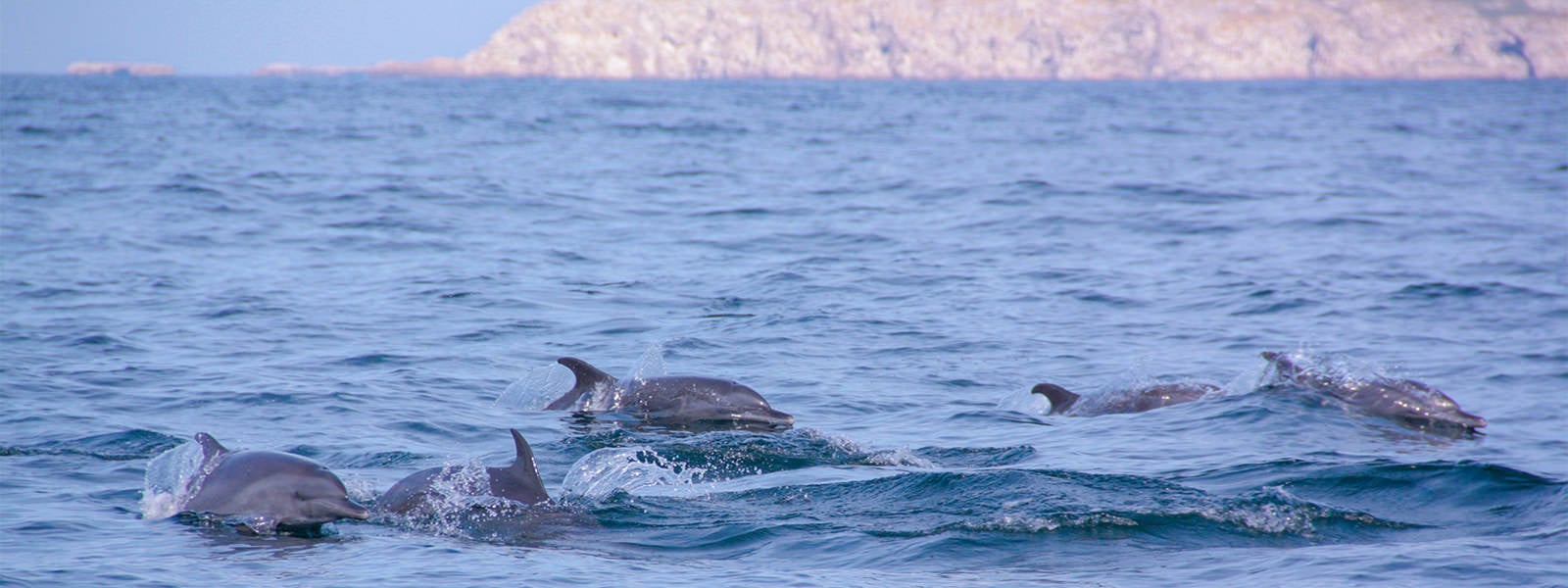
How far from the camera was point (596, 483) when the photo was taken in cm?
872

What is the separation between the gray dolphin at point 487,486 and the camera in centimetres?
811

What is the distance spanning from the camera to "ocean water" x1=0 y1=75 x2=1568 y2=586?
7.68 m

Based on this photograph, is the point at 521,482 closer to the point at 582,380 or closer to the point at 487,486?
the point at 487,486

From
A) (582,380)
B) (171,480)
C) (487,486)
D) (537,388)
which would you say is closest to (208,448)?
(171,480)

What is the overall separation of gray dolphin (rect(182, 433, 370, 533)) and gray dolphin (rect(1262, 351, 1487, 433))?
739 cm

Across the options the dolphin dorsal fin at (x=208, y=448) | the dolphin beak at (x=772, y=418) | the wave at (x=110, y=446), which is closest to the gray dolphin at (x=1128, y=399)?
the dolphin beak at (x=772, y=418)

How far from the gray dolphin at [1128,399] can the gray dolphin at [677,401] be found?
2177 mm

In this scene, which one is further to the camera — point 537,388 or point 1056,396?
point 537,388

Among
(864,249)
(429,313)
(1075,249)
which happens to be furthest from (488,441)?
(1075,249)

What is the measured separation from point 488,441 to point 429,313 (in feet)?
17.6

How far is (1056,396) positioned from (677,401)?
9.76 ft

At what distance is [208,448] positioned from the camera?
8281 millimetres

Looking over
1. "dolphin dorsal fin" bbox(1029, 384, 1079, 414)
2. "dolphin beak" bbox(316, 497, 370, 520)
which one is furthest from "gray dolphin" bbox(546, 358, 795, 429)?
"dolphin beak" bbox(316, 497, 370, 520)

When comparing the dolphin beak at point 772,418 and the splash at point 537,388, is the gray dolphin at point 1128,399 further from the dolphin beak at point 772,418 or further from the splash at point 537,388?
the splash at point 537,388
